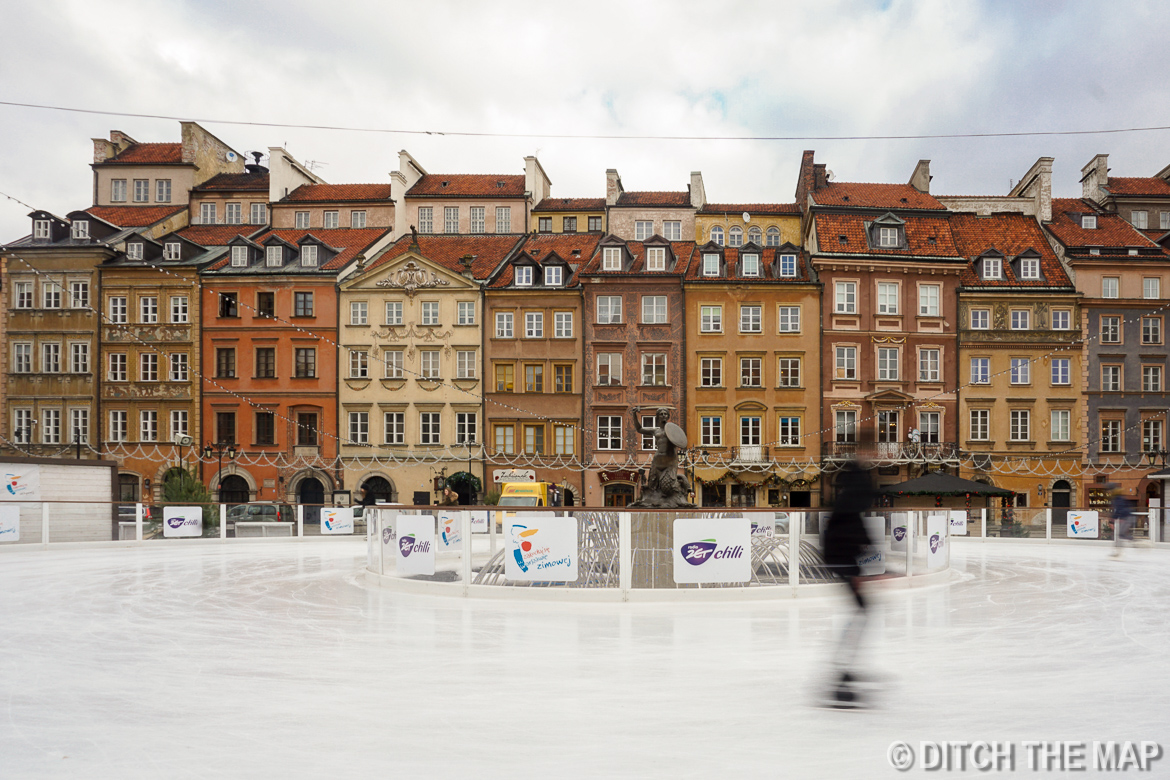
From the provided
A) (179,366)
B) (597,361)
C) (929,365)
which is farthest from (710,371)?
(179,366)

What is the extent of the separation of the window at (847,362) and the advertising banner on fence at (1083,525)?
17.3 meters

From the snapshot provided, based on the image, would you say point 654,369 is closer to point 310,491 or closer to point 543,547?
point 310,491

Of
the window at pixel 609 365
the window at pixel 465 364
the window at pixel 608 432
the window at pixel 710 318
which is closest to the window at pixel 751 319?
the window at pixel 710 318

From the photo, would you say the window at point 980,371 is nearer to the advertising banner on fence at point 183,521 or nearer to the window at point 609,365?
the window at point 609,365

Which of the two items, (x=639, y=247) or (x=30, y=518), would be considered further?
(x=639, y=247)

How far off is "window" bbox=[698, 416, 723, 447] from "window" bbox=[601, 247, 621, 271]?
9217 millimetres

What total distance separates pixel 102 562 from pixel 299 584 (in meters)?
7.97

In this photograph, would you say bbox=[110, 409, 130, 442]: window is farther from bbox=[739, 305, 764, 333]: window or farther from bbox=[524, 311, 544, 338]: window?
bbox=[739, 305, 764, 333]: window

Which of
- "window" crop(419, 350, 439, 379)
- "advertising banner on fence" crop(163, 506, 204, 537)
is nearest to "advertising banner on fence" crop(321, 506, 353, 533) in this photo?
"advertising banner on fence" crop(163, 506, 204, 537)

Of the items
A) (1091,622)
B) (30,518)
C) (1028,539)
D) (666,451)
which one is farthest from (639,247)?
(1091,622)

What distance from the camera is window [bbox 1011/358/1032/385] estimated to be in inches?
1939

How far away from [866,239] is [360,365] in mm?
27618

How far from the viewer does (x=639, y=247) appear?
174 feet

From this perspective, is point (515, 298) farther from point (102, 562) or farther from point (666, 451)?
point (666, 451)
